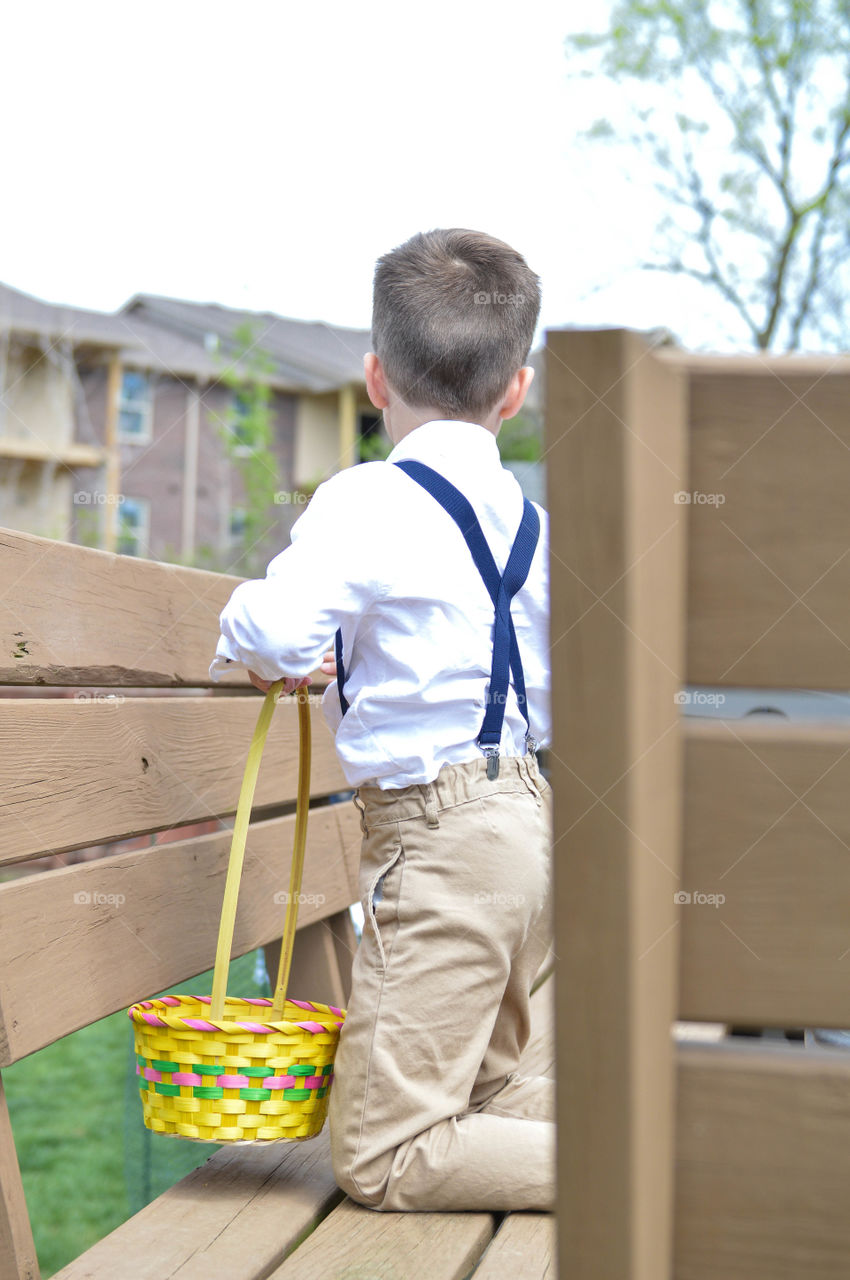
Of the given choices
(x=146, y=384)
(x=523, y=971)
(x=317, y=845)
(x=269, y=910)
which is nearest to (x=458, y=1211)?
(x=523, y=971)

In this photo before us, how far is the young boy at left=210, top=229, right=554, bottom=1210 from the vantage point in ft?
5.37

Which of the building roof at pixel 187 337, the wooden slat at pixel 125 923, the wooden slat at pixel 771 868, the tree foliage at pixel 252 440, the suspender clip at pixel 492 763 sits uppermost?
the building roof at pixel 187 337

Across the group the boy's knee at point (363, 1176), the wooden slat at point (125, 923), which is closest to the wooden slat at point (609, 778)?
the wooden slat at point (125, 923)

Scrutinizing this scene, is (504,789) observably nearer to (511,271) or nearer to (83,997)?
(83,997)

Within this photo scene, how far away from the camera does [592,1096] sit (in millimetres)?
694

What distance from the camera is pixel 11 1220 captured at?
136 cm

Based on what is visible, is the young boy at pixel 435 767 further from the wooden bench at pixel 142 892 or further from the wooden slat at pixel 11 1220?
the wooden slat at pixel 11 1220

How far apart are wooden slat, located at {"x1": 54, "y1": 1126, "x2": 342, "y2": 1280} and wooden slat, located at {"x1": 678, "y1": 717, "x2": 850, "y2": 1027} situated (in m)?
0.89

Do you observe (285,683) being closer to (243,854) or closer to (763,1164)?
(243,854)

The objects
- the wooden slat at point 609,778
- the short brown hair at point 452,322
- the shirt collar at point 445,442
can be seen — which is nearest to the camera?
the wooden slat at point 609,778

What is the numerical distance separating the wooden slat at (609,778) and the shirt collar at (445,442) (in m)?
1.18

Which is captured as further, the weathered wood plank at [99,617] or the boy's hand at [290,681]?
the boy's hand at [290,681]

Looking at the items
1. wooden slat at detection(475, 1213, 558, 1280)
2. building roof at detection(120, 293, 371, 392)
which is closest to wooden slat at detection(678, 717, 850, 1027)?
wooden slat at detection(475, 1213, 558, 1280)

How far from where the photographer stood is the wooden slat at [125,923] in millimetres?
1456
